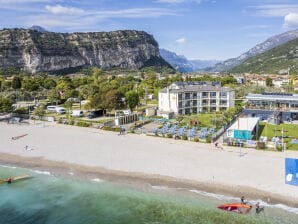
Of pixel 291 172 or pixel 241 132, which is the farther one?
pixel 241 132

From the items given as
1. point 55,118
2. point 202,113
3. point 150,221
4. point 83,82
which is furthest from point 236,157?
point 83,82

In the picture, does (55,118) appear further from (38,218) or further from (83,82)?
(83,82)

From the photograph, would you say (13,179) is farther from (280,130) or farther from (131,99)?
(280,130)

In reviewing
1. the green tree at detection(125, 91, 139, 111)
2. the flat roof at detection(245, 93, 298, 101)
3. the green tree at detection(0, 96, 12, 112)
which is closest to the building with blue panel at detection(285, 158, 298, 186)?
the flat roof at detection(245, 93, 298, 101)

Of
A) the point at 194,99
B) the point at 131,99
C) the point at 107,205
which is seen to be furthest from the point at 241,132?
the point at 131,99

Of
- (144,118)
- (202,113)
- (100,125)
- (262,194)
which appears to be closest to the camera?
(262,194)

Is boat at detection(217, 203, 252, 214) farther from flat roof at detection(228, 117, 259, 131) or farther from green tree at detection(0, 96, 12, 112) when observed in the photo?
green tree at detection(0, 96, 12, 112)
